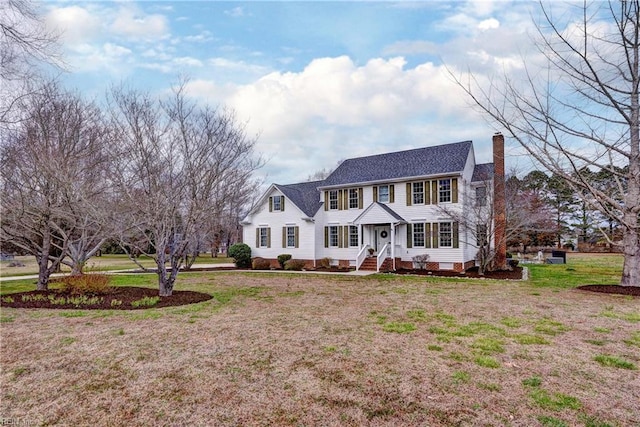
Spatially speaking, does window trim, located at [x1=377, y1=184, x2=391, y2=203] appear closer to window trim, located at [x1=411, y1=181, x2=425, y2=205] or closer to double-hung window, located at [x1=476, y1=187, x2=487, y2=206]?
window trim, located at [x1=411, y1=181, x2=425, y2=205]

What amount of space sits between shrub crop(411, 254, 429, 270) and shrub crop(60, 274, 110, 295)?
1442 cm

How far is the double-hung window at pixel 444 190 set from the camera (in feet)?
61.2

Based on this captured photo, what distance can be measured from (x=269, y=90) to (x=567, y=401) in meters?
13.8

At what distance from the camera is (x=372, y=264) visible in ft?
64.4

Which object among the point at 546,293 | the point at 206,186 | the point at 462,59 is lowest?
the point at 546,293

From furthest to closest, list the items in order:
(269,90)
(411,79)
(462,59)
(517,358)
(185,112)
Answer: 1. (269,90)
2. (411,79)
3. (185,112)
4. (462,59)
5. (517,358)

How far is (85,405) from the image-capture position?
3643 mm

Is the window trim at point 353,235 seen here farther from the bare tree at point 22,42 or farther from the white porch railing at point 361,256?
the bare tree at point 22,42

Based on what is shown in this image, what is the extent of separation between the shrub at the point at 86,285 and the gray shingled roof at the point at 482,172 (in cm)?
1783

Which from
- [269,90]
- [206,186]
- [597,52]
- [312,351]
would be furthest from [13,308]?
[597,52]

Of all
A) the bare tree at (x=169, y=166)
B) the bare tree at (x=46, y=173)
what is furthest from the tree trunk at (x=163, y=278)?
the bare tree at (x=46, y=173)

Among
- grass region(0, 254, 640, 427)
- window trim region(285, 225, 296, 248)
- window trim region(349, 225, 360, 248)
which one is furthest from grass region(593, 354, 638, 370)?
window trim region(285, 225, 296, 248)

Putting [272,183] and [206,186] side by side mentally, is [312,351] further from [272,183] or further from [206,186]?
[272,183]

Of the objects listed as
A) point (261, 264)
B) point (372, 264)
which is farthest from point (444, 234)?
point (261, 264)
